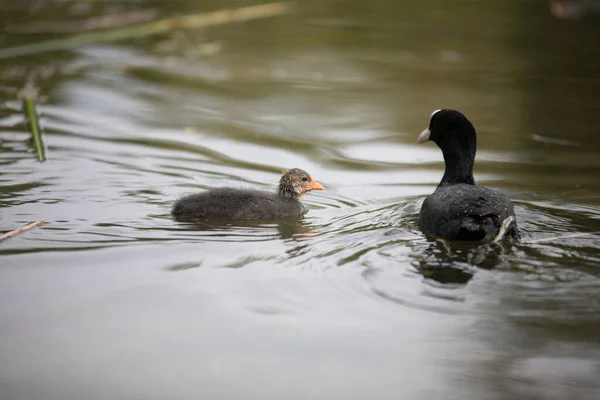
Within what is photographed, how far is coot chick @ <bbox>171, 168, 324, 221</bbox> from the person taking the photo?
718 centimetres

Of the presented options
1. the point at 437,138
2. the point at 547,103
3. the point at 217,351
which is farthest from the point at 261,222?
the point at 547,103

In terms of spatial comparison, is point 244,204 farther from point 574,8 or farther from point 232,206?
point 574,8

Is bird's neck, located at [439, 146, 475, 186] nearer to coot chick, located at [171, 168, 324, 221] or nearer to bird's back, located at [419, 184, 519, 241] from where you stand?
bird's back, located at [419, 184, 519, 241]

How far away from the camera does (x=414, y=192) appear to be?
26.9ft

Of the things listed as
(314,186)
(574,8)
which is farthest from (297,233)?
(574,8)

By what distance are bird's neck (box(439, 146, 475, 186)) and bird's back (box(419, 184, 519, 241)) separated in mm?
574

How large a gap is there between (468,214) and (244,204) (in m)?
1.83

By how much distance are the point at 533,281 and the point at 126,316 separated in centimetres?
240

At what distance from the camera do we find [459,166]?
23.9 feet

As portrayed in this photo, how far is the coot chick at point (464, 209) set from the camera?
20.9 feet

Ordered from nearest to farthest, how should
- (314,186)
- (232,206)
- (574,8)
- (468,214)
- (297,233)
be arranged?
(468,214) → (297,233) → (232,206) → (314,186) → (574,8)

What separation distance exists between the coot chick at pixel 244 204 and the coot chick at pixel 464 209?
1.18m

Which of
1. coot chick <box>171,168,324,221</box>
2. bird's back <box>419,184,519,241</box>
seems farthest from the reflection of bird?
bird's back <box>419,184,519,241</box>

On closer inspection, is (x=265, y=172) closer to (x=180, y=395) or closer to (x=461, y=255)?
(x=461, y=255)
